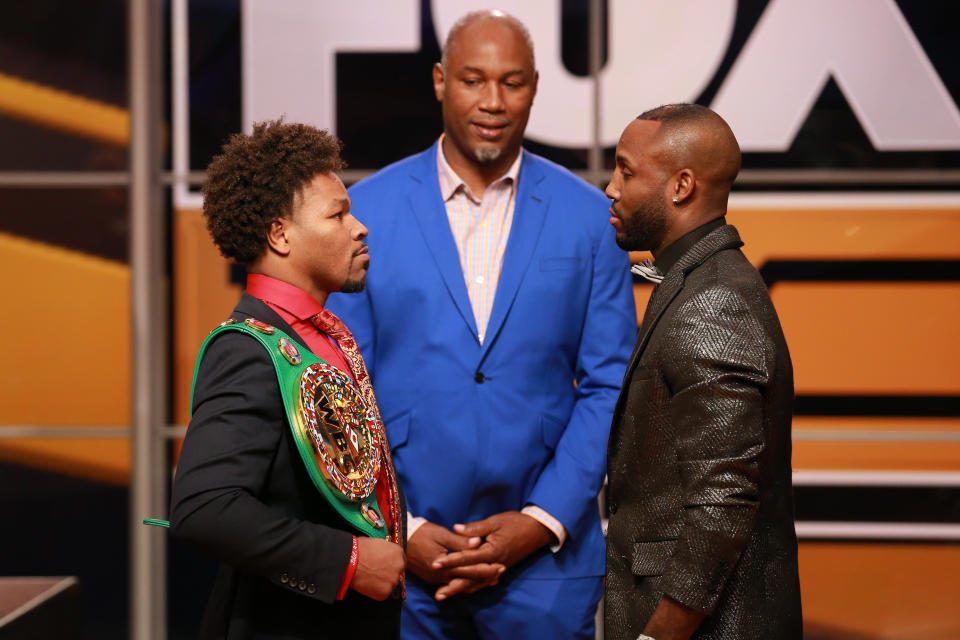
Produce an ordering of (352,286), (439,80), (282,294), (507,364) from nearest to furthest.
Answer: (282,294)
(352,286)
(507,364)
(439,80)

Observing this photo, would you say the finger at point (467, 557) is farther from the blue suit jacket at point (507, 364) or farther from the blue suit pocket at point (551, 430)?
the blue suit pocket at point (551, 430)

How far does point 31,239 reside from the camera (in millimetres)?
3938

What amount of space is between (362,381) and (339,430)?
237mm

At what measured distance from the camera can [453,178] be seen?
9.00 ft

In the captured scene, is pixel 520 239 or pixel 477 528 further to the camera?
pixel 520 239

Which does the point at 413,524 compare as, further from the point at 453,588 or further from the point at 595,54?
the point at 595,54

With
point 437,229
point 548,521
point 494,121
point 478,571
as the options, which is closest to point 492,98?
point 494,121

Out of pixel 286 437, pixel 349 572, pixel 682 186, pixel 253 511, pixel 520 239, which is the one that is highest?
pixel 682 186

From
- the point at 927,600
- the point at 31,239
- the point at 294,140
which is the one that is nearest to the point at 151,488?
the point at 31,239

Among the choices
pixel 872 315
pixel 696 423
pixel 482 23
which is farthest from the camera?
pixel 872 315

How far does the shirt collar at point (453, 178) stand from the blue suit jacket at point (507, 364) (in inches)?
1.9

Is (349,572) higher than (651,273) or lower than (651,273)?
lower

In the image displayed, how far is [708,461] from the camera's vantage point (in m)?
1.75

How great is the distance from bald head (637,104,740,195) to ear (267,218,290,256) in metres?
0.76
